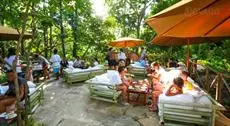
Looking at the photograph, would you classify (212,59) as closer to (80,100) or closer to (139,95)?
(139,95)

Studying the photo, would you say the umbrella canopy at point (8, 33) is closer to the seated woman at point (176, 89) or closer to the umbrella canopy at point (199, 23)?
the seated woman at point (176, 89)

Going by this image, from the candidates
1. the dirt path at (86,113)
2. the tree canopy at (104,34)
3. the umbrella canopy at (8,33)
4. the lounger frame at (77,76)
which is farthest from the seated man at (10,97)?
the lounger frame at (77,76)

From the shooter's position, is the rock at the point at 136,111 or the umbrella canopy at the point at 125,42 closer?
the rock at the point at 136,111

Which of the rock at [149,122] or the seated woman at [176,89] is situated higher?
the seated woman at [176,89]

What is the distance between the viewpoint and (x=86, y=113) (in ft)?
23.7

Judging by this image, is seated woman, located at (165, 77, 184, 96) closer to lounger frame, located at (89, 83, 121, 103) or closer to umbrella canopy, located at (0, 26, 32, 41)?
lounger frame, located at (89, 83, 121, 103)

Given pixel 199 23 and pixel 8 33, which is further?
pixel 8 33

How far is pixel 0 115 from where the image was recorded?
4.82m

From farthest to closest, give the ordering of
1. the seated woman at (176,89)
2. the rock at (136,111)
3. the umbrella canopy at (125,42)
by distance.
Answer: the umbrella canopy at (125,42), the rock at (136,111), the seated woman at (176,89)

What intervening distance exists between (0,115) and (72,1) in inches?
98.8

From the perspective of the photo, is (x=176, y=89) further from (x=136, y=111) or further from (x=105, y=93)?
(x=105, y=93)

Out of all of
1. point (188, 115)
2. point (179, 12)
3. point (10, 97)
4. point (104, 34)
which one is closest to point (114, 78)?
point (188, 115)

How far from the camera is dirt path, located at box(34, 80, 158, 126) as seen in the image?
6.47 m

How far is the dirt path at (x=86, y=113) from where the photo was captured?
6469 millimetres
